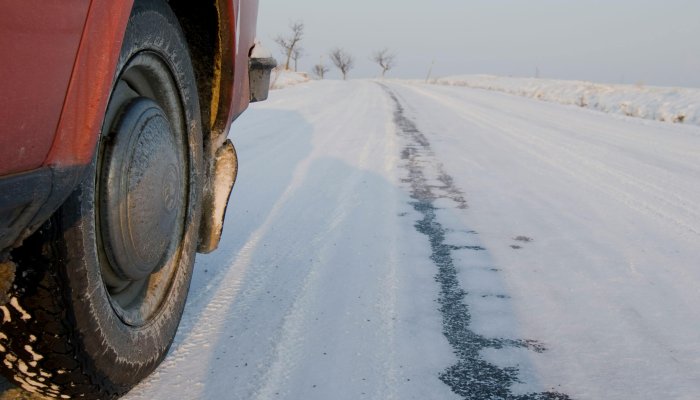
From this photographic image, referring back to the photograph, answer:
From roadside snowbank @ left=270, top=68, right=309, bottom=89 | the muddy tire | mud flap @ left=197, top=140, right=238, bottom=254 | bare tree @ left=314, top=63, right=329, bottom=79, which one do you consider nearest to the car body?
the muddy tire

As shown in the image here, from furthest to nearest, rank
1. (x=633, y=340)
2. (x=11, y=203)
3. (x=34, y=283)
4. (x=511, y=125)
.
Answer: (x=511, y=125), (x=633, y=340), (x=34, y=283), (x=11, y=203)

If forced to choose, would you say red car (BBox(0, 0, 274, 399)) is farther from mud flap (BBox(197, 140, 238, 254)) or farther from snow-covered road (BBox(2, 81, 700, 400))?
snow-covered road (BBox(2, 81, 700, 400))

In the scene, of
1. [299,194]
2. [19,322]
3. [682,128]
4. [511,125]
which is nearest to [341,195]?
[299,194]

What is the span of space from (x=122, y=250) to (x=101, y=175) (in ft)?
0.64

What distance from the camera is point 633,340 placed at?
2.02 m

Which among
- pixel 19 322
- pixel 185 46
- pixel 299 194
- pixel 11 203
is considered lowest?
pixel 299 194

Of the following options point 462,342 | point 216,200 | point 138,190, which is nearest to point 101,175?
point 138,190

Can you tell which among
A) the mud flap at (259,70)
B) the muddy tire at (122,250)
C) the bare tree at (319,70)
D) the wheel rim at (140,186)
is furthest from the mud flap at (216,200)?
the bare tree at (319,70)

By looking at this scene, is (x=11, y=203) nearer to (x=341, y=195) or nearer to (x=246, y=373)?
(x=246, y=373)

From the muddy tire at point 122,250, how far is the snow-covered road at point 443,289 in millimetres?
273

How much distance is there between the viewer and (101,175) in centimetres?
126

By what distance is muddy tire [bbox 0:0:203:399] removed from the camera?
3.65ft

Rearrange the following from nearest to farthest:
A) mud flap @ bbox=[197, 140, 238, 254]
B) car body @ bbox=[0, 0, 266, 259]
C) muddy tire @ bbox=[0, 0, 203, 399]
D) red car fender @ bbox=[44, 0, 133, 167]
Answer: car body @ bbox=[0, 0, 266, 259], red car fender @ bbox=[44, 0, 133, 167], muddy tire @ bbox=[0, 0, 203, 399], mud flap @ bbox=[197, 140, 238, 254]

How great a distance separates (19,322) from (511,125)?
9616 mm
